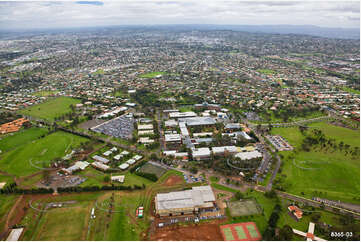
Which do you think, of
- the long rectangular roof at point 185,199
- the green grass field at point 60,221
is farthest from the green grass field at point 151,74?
the long rectangular roof at point 185,199

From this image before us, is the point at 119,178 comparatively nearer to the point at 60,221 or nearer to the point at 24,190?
the point at 60,221

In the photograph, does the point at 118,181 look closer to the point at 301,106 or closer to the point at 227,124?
the point at 227,124

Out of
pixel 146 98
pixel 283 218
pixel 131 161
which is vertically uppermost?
pixel 146 98

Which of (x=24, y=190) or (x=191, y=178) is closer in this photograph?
(x=24, y=190)

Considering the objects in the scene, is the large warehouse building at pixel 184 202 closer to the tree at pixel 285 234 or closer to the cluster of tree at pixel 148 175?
the cluster of tree at pixel 148 175

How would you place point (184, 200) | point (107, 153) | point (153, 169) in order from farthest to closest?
point (107, 153) < point (153, 169) < point (184, 200)

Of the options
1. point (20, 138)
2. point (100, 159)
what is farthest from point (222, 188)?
point (20, 138)
